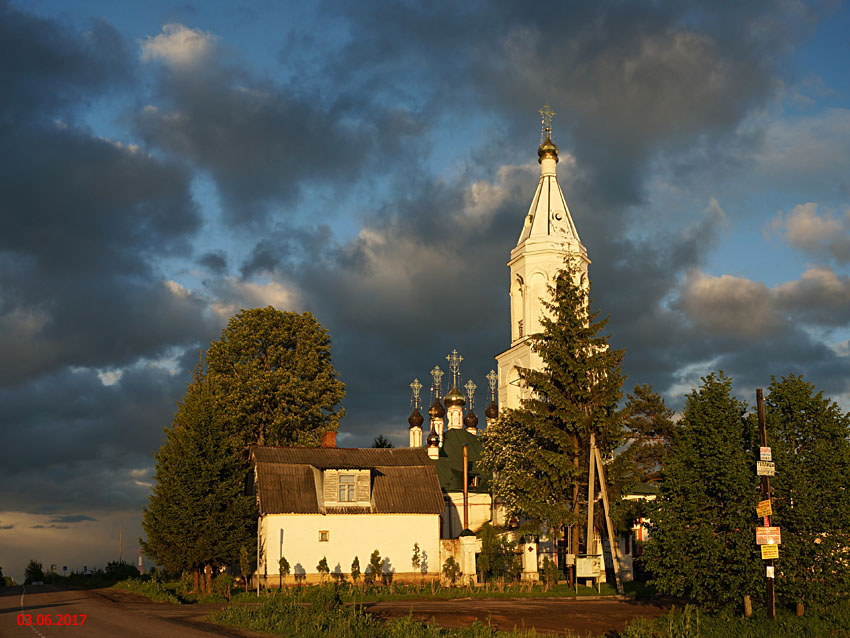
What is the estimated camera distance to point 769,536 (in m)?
21.5

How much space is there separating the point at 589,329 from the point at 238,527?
18.3 m

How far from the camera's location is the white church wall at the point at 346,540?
3909cm

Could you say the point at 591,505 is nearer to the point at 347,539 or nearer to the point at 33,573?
the point at 347,539

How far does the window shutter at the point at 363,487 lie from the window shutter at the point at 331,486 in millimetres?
1099

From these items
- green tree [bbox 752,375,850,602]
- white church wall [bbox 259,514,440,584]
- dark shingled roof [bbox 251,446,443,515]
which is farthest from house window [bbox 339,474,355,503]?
green tree [bbox 752,375,850,602]

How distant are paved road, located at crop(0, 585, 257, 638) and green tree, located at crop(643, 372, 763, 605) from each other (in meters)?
12.6

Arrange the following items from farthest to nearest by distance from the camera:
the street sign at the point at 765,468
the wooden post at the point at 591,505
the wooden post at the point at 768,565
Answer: the wooden post at the point at 591,505
the street sign at the point at 765,468
the wooden post at the point at 768,565

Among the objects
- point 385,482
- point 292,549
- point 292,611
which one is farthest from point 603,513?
point 292,611

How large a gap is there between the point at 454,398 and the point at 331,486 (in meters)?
35.3

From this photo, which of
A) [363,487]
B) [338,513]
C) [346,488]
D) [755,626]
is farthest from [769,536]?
[346,488]

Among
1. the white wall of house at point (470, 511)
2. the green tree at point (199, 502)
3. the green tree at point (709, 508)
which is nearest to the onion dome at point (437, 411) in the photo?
the white wall of house at point (470, 511)
